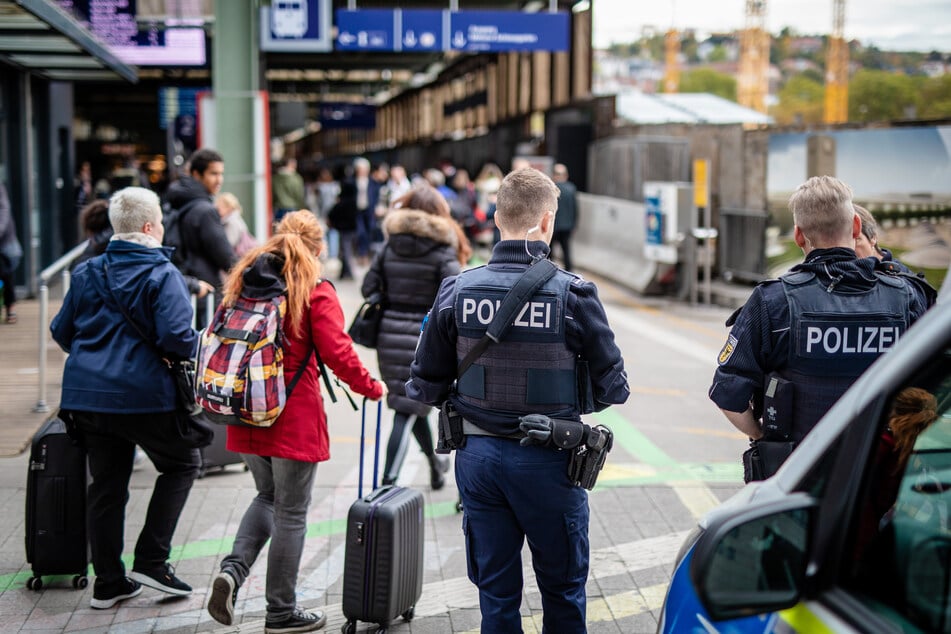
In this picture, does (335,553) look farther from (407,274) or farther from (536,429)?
(536,429)

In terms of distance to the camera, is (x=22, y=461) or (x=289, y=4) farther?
(x=289, y=4)

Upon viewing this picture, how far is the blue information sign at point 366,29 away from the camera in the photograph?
65.4ft

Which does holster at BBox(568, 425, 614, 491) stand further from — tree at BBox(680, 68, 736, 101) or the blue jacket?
tree at BBox(680, 68, 736, 101)

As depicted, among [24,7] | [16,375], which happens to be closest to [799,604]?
[24,7]

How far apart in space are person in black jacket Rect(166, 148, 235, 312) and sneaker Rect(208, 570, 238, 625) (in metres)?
3.39

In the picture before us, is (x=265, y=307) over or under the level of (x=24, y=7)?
under

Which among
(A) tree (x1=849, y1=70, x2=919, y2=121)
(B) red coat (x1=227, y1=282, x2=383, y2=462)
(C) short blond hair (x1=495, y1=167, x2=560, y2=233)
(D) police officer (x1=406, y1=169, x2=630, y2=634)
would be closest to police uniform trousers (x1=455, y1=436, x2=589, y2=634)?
(D) police officer (x1=406, y1=169, x2=630, y2=634)

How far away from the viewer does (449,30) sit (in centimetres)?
2008

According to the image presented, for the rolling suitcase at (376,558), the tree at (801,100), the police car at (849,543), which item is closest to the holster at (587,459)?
the rolling suitcase at (376,558)

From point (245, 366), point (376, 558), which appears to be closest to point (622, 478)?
point (376, 558)

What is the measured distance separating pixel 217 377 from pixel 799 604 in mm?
2947

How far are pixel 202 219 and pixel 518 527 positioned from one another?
4496mm

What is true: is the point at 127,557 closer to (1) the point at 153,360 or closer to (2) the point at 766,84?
(1) the point at 153,360

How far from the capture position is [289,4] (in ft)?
52.1
